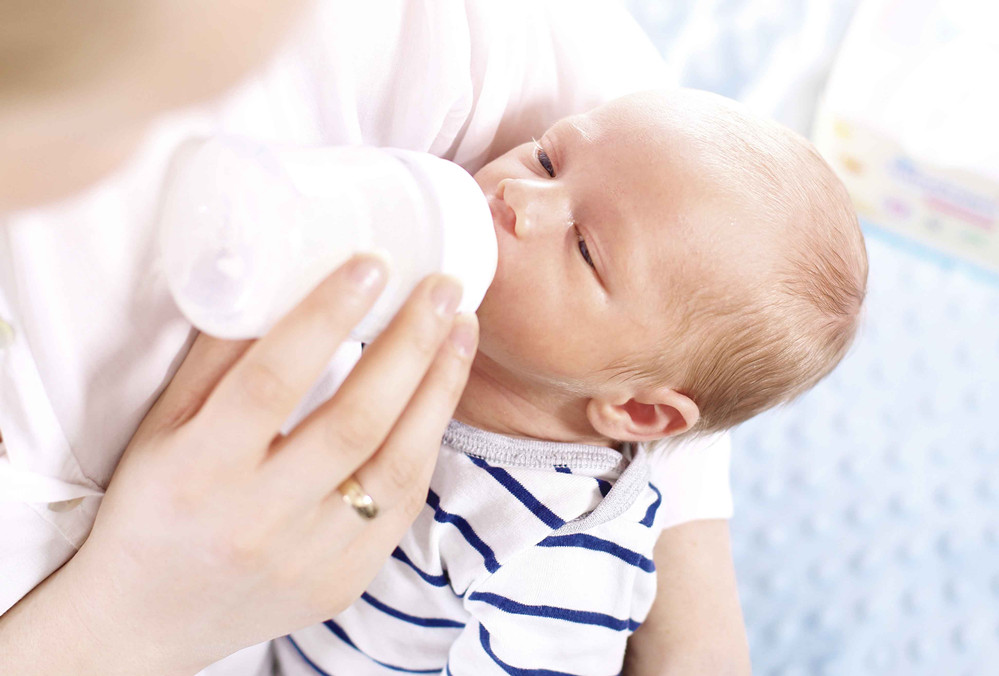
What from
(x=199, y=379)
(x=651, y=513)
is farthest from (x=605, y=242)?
(x=199, y=379)

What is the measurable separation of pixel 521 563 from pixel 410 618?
7.1 inches

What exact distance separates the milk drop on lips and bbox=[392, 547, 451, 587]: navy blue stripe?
389mm

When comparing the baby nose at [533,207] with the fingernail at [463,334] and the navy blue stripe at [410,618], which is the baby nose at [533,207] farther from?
the navy blue stripe at [410,618]

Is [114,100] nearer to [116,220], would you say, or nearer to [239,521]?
[116,220]

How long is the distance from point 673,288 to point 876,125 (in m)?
1.37

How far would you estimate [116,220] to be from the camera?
640mm

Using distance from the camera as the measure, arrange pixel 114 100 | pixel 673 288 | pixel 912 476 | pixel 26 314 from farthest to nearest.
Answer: pixel 912 476
pixel 673 288
pixel 26 314
pixel 114 100

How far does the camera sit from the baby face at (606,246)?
938mm

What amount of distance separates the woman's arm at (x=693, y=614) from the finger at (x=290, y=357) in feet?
2.38

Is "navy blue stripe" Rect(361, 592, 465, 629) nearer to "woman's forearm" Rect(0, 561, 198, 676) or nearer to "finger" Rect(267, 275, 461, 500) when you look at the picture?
"woman's forearm" Rect(0, 561, 198, 676)

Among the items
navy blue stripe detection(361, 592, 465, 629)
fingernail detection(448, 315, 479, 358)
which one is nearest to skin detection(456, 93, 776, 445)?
fingernail detection(448, 315, 479, 358)

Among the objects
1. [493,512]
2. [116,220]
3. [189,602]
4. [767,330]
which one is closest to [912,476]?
[767,330]

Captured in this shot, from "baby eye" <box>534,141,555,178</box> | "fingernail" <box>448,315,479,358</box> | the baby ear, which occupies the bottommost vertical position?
the baby ear

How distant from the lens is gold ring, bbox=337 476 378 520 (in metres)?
0.69
